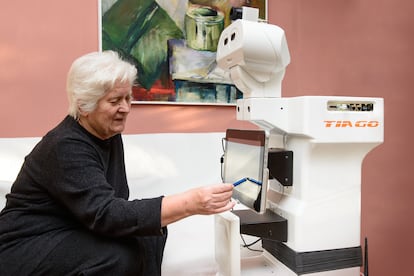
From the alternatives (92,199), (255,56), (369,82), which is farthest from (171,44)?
(369,82)

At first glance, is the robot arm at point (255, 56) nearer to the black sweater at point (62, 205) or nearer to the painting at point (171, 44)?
the black sweater at point (62, 205)

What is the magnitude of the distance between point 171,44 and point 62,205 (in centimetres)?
110

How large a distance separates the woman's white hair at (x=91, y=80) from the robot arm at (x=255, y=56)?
385mm

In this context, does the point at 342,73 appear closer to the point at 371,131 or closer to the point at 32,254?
the point at 371,131

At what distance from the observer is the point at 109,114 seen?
117cm

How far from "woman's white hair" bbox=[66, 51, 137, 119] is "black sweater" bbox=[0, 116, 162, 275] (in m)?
0.09

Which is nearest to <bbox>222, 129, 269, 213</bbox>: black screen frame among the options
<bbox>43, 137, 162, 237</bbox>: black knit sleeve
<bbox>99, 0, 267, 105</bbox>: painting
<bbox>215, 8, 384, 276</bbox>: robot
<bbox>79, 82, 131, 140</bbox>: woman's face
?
<bbox>215, 8, 384, 276</bbox>: robot

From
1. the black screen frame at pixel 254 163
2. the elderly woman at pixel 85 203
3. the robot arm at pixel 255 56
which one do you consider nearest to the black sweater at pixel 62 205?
the elderly woman at pixel 85 203

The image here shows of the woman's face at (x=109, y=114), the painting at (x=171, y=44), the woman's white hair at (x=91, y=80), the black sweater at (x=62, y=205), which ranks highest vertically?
the painting at (x=171, y=44)

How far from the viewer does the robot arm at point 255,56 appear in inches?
45.1

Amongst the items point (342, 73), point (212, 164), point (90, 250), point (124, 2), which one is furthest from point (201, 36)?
point (90, 250)

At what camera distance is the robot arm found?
1146 mm

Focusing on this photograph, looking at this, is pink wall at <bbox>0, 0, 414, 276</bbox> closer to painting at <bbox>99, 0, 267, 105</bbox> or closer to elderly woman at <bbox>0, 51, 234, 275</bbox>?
painting at <bbox>99, 0, 267, 105</bbox>

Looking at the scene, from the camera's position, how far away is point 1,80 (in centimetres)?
164
